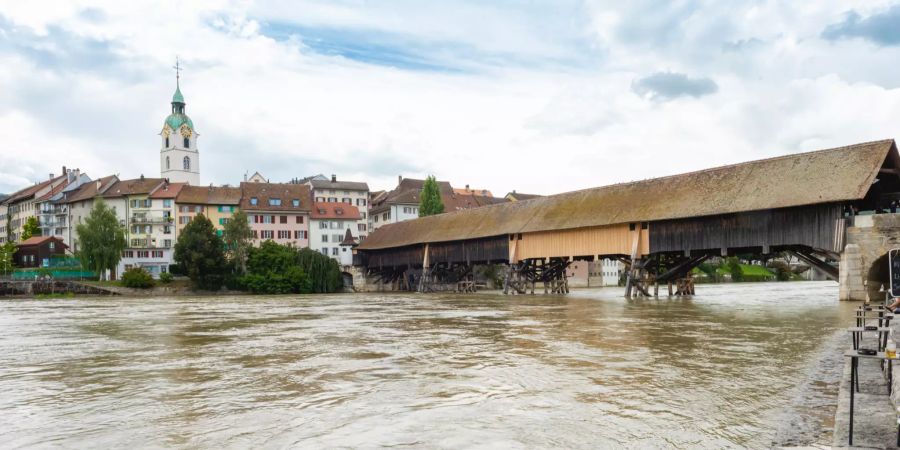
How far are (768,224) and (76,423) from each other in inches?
1024

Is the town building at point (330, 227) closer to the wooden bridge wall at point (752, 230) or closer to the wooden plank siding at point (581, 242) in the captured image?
the wooden plank siding at point (581, 242)

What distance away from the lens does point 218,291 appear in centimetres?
5866

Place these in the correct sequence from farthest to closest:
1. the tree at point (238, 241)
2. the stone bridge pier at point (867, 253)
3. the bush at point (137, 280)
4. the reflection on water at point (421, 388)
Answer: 1. the tree at point (238, 241)
2. the bush at point (137, 280)
3. the stone bridge pier at point (867, 253)
4. the reflection on water at point (421, 388)

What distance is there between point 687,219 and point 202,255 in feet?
137

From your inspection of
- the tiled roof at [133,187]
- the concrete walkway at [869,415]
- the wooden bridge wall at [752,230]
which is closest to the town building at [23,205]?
the tiled roof at [133,187]

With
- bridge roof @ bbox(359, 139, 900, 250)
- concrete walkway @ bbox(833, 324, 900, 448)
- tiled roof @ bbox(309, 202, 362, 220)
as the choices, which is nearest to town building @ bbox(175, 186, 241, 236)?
tiled roof @ bbox(309, 202, 362, 220)

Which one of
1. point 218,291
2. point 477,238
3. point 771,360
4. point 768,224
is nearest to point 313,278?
point 218,291

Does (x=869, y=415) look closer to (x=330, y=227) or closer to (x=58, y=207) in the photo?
(x=330, y=227)

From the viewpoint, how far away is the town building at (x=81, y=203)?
250 feet

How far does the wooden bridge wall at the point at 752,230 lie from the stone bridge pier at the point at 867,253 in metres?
0.80

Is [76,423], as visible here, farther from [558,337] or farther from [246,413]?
[558,337]

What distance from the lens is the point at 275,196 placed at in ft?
239

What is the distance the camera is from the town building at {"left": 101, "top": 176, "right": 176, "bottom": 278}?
68.9 metres

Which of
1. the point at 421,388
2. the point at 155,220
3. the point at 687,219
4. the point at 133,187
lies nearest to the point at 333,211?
the point at 155,220
